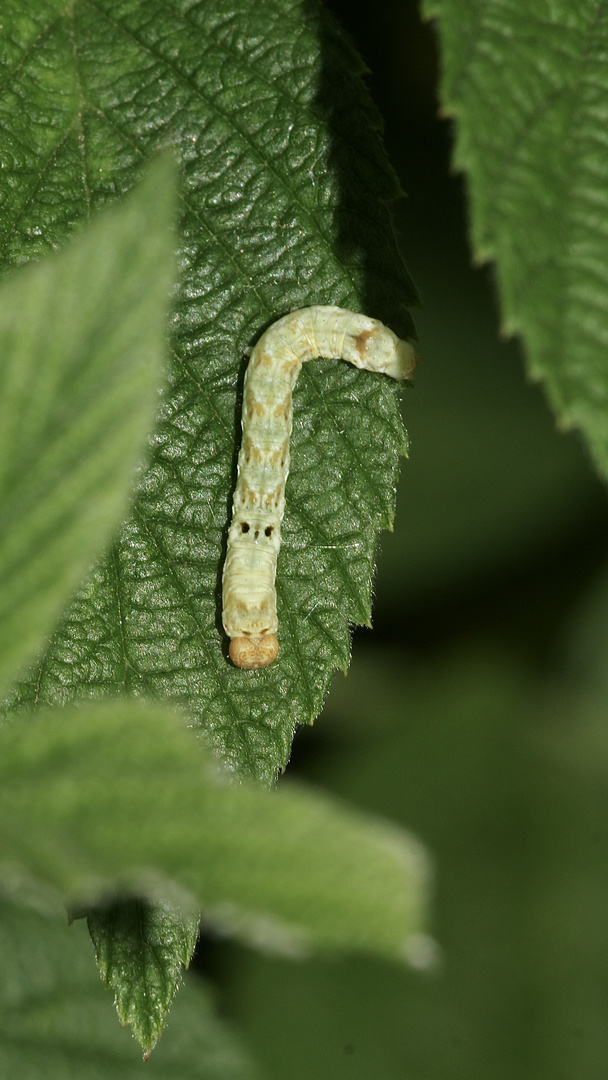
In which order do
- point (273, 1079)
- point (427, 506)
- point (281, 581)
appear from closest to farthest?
1. point (281, 581)
2. point (273, 1079)
3. point (427, 506)

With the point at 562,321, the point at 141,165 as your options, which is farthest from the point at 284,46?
the point at 562,321

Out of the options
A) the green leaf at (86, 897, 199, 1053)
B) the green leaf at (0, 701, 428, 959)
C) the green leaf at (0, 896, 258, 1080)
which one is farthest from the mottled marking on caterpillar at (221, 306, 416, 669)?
the green leaf at (0, 701, 428, 959)

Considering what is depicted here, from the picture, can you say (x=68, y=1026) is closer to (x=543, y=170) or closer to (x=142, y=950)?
(x=142, y=950)

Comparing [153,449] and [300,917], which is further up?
[153,449]

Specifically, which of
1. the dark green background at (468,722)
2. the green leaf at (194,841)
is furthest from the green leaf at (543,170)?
the dark green background at (468,722)

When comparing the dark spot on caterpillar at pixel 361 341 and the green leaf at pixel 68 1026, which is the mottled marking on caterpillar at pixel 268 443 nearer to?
the dark spot on caterpillar at pixel 361 341

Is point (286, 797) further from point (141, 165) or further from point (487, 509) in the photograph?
point (487, 509)

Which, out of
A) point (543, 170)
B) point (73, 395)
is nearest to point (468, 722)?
point (543, 170)

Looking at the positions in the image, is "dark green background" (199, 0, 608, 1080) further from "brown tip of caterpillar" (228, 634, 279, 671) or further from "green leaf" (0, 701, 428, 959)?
"green leaf" (0, 701, 428, 959)
